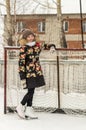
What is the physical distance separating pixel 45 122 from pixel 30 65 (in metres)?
0.89

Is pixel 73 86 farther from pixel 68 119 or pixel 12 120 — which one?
pixel 12 120

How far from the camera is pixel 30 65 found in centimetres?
700

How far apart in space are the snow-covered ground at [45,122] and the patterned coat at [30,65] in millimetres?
565

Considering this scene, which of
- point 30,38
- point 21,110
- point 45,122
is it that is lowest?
point 45,122

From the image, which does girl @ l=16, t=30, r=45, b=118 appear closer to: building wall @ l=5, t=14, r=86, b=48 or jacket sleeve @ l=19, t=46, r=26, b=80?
jacket sleeve @ l=19, t=46, r=26, b=80

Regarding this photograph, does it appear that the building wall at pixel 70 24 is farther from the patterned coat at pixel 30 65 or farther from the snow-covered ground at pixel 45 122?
the patterned coat at pixel 30 65

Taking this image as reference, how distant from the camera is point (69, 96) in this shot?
755 cm

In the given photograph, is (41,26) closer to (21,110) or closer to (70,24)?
(70,24)

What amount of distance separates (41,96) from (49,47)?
956 millimetres

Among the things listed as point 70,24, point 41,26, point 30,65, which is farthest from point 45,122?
point 41,26

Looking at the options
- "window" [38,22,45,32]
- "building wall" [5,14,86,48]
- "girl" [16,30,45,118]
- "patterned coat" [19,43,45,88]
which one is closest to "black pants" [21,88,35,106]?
"girl" [16,30,45,118]

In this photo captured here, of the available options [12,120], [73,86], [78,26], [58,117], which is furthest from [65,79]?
[78,26]

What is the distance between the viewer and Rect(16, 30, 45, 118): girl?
6969 mm

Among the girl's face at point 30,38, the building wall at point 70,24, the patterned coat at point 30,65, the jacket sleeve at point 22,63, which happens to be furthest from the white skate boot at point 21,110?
the building wall at point 70,24
